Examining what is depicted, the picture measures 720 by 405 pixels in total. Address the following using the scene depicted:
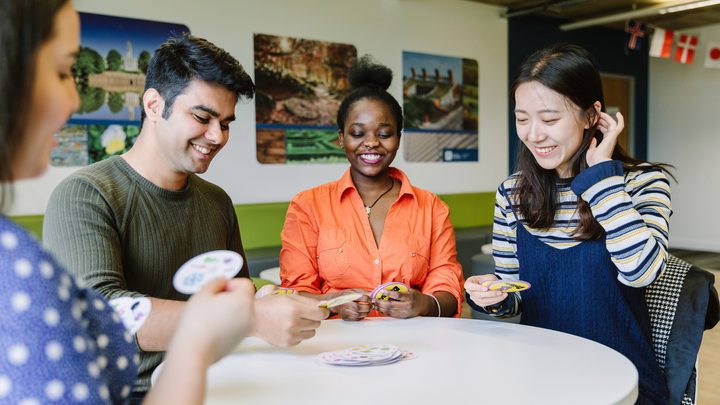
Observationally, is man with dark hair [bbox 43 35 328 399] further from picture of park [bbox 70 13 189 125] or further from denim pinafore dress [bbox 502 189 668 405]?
picture of park [bbox 70 13 189 125]

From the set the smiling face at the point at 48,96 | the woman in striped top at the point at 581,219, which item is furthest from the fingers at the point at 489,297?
the smiling face at the point at 48,96

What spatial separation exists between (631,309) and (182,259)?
135cm

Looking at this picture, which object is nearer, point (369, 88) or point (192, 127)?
point (192, 127)

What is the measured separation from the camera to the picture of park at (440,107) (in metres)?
7.27

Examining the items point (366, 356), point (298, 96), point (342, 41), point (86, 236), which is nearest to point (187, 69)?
point (86, 236)

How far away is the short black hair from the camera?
1.84 metres

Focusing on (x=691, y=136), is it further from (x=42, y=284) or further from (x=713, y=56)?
(x=42, y=284)

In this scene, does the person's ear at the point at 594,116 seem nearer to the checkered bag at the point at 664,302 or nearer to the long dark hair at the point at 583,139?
the long dark hair at the point at 583,139

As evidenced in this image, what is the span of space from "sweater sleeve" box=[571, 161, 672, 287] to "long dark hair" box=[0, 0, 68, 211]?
4.84 feet

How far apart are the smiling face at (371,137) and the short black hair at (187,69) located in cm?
71

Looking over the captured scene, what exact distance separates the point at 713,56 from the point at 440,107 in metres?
4.54

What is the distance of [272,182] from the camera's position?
624 centimetres

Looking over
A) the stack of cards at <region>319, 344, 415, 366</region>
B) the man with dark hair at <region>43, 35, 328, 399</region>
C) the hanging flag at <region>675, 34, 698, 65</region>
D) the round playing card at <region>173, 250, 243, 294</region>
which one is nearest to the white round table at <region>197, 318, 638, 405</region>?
the stack of cards at <region>319, 344, 415, 366</region>

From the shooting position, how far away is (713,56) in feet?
29.7
